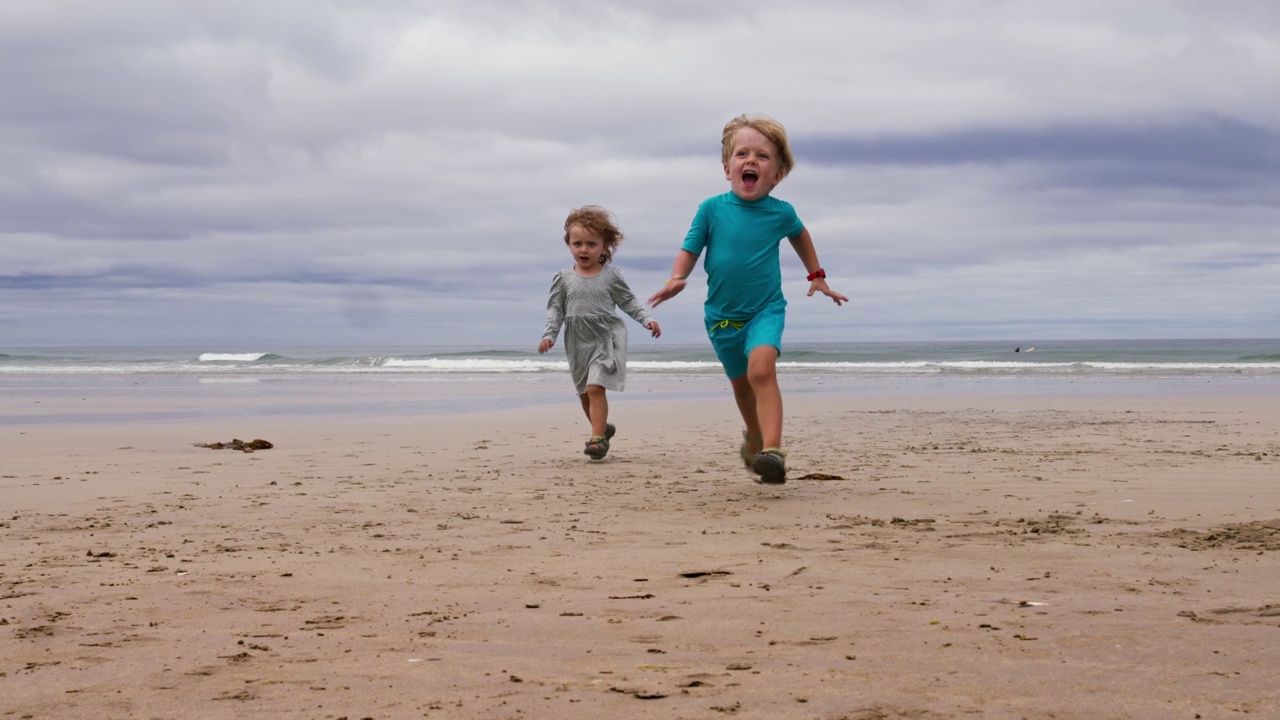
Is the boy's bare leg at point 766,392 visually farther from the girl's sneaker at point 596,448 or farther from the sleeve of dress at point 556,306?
the sleeve of dress at point 556,306

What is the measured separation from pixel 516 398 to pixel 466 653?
1392cm

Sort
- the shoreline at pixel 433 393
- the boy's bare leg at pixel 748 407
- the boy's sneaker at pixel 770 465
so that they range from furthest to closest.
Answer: the shoreline at pixel 433 393
the boy's bare leg at pixel 748 407
the boy's sneaker at pixel 770 465

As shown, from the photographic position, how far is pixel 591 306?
8.27m

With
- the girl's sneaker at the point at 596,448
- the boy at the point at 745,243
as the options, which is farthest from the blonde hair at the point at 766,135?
the girl's sneaker at the point at 596,448

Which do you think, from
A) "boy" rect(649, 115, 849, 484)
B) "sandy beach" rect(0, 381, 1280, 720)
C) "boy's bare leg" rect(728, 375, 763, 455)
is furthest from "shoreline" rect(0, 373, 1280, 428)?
"boy" rect(649, 115, 849, 484)

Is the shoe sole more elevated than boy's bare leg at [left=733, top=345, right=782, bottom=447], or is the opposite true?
boy's bare leg at [left=733, top=345, right=782, bottom=447]

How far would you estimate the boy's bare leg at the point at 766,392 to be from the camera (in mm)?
5789

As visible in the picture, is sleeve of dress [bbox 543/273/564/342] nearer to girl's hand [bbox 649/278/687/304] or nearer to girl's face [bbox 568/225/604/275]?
girl's face [bbox 568/225/604/275]

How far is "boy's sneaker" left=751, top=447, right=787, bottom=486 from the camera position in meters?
5.71

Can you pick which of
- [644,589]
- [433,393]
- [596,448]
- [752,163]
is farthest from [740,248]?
[433,393]

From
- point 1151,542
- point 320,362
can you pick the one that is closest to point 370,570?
point 1151,542

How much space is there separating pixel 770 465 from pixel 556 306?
10.2 ft

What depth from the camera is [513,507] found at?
532cm

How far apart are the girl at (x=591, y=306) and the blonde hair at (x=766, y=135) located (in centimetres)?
204
